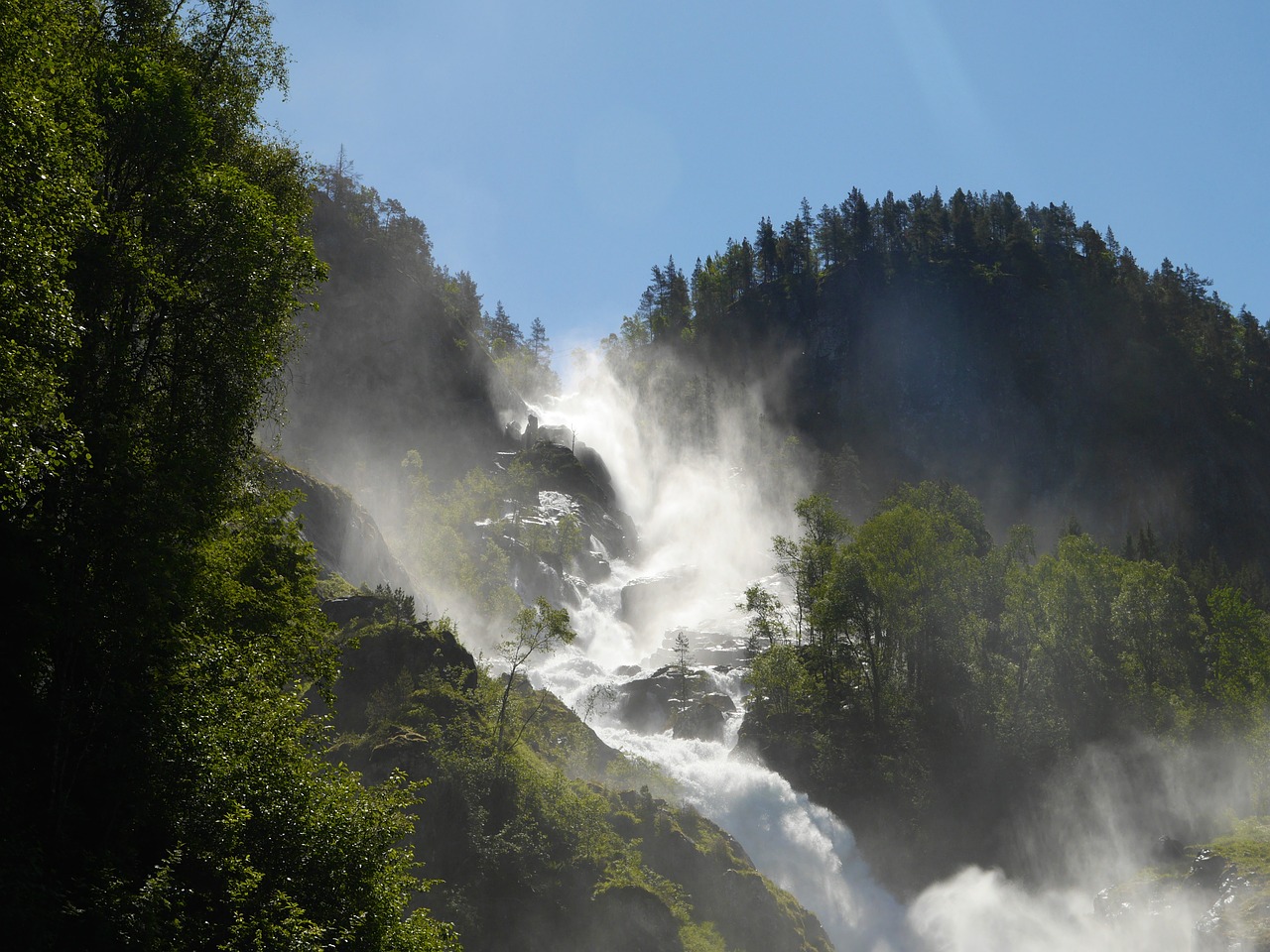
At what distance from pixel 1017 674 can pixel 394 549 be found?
5425cm

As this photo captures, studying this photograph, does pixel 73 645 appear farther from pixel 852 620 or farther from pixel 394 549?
pixel 394 549

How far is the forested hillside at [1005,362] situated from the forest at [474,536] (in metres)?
0.62

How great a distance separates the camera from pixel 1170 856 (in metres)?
51.7

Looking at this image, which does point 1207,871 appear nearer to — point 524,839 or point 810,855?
point 810,855

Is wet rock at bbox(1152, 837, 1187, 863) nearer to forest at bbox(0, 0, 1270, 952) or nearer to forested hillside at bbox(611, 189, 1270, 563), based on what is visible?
forest at bbox(0, 0, 1270, 952)

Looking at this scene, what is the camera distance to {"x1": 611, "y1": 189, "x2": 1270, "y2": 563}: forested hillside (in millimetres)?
121875

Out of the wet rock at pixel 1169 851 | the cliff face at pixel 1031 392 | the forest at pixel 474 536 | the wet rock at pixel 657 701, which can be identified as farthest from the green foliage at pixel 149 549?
the cliff face at pixel 1031 392

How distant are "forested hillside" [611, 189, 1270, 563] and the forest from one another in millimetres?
616

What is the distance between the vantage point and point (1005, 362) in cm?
13462

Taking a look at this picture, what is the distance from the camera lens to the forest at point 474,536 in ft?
46.1

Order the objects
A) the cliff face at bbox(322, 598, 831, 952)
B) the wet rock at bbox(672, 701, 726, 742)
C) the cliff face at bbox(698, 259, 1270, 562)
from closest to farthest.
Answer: the cliff face at bbox(322, 598, 831, 952) → the wet rock at bbox(672, 701, 726, 742) → the cliff face at bbox(698, 259, 1270, 562)

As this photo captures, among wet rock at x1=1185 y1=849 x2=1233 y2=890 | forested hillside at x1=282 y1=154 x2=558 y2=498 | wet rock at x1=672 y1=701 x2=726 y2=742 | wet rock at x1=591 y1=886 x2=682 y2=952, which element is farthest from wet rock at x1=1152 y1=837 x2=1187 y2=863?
forested hillside at x1=282 y1=154 x2=558 y2=498

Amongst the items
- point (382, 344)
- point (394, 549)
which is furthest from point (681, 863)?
point (382, 344)

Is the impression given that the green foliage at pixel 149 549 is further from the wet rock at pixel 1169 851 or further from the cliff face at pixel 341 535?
the wet rock at pixel 1169 851
